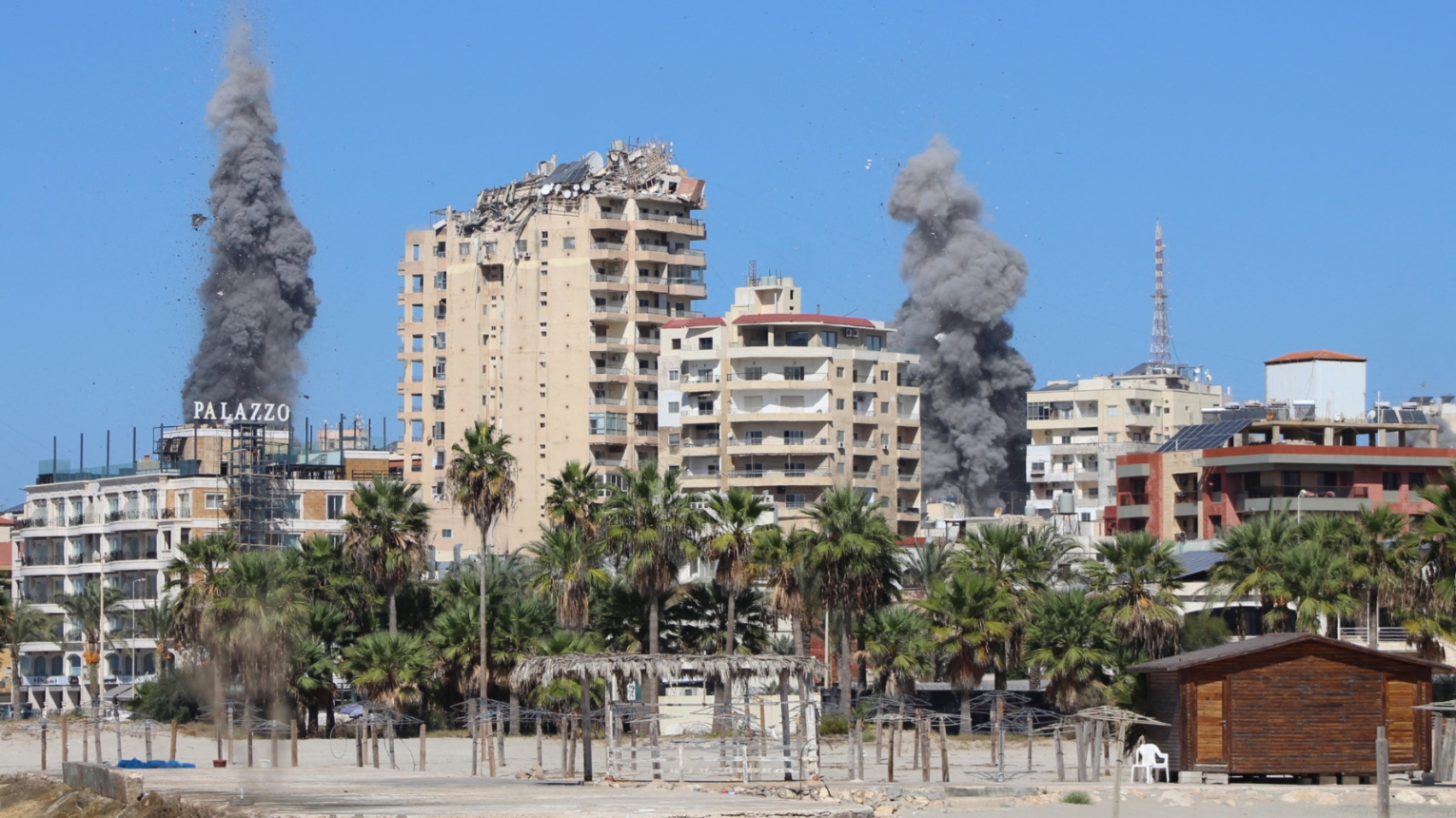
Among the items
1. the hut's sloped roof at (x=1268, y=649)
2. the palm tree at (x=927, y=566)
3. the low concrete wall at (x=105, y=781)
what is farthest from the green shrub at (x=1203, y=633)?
the low concrete wall at (x=105, y=781)

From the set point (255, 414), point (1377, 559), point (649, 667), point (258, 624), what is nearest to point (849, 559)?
point (1377, 559)

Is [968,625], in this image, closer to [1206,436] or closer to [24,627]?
[1206,436]

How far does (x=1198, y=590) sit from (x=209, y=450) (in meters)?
55.1

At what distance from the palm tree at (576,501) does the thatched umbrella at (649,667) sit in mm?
26038

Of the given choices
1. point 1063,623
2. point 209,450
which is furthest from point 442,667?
point 209,450

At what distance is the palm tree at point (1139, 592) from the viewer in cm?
7038

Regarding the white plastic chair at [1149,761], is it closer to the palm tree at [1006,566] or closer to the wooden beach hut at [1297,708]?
the wooden beach hut at [1297,708]

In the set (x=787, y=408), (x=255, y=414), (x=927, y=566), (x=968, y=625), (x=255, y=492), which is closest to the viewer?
(x=968, y=625)

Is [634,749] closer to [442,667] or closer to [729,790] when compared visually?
[729,790]

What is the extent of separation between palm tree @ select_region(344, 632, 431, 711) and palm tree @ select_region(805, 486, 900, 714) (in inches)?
554

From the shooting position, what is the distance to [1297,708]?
53.5 meters

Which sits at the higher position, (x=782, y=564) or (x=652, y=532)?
(x=652, y=532)

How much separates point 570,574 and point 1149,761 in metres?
26.5

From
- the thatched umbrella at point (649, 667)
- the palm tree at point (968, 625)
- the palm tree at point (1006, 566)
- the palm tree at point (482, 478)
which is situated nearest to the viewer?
the thatched umbrella at point (649, 667)
